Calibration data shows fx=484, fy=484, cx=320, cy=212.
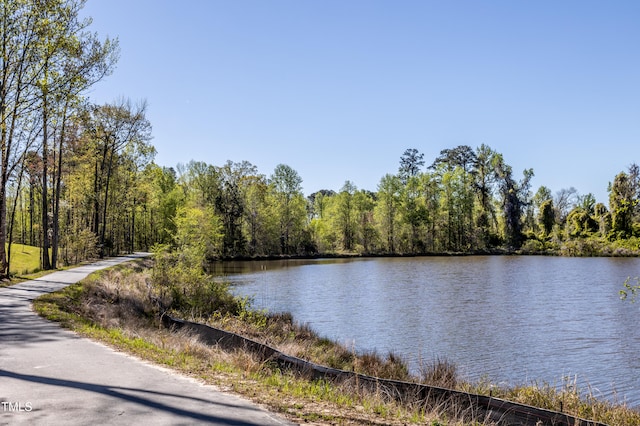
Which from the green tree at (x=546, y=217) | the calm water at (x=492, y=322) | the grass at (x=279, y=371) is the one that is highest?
the green tree at (x=546, y=217)

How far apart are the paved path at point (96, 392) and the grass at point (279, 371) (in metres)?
0.56

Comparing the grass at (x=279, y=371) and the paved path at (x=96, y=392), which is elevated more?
the paved path at (x=96, y=392)

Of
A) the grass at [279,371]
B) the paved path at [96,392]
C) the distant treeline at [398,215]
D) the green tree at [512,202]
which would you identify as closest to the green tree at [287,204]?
the distant treeline at [398,215]

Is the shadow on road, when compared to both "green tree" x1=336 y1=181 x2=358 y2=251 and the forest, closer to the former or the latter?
the forest

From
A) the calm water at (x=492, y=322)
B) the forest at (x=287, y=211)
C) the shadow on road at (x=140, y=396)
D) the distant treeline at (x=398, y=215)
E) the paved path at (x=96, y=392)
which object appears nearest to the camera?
the paved path at (x=96, y=392)

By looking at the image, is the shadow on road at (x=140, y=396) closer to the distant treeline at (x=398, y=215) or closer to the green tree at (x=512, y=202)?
the distant treeline at (x=398, y=215)

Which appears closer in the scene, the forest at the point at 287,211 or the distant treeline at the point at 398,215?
the forest at the point at 287,211

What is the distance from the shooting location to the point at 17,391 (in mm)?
6801

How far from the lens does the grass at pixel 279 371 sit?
7.18 metres

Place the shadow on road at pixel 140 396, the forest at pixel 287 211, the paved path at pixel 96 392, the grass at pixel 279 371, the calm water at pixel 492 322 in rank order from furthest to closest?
the forest at pixel 287 211, the calm water at pixel 492 322, the grass at pixel 279 371, the shadow on road at pixel 140 396, the paved path at pixel 96 392

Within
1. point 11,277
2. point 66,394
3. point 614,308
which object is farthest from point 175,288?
point 614,308

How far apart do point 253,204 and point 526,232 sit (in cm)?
5185

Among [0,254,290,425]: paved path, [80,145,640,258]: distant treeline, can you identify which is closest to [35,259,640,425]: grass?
[0,254,290,425]: paved path

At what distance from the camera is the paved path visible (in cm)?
590
